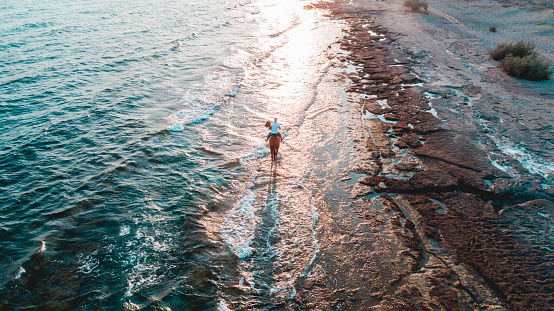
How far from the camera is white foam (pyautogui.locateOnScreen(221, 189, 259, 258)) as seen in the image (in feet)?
27.2

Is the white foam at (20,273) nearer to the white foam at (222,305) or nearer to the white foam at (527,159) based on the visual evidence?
the white foam at (222,305)

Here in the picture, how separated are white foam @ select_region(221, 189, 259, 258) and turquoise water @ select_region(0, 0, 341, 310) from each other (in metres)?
0.04

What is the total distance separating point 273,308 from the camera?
6.73 meters

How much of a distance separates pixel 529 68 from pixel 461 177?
39.5 feet

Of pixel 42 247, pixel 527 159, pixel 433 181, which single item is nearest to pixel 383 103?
pixel 527 159

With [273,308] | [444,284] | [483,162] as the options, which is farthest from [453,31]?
[273,308]

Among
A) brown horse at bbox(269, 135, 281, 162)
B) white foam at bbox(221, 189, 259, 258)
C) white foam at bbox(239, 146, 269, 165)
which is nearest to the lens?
white foam at bbox(221, 189, 259, 258)

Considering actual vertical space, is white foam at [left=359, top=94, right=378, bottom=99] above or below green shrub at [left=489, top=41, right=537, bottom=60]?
below

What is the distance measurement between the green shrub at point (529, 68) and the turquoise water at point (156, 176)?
33.6ft

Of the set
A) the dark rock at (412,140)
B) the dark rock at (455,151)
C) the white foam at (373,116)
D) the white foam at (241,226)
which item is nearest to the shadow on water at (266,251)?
the white foam at (241,226)

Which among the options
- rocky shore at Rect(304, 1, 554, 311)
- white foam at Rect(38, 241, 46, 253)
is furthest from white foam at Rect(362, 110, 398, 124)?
white foam at Rect(38, 241, 46, 253)

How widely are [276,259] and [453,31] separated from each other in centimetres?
2770

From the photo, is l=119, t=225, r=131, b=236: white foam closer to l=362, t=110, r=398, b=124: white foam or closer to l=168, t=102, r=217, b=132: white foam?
l=168, t=102, r=217, b=132: white foam

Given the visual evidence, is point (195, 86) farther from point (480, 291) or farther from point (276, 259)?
point (480, 291)
